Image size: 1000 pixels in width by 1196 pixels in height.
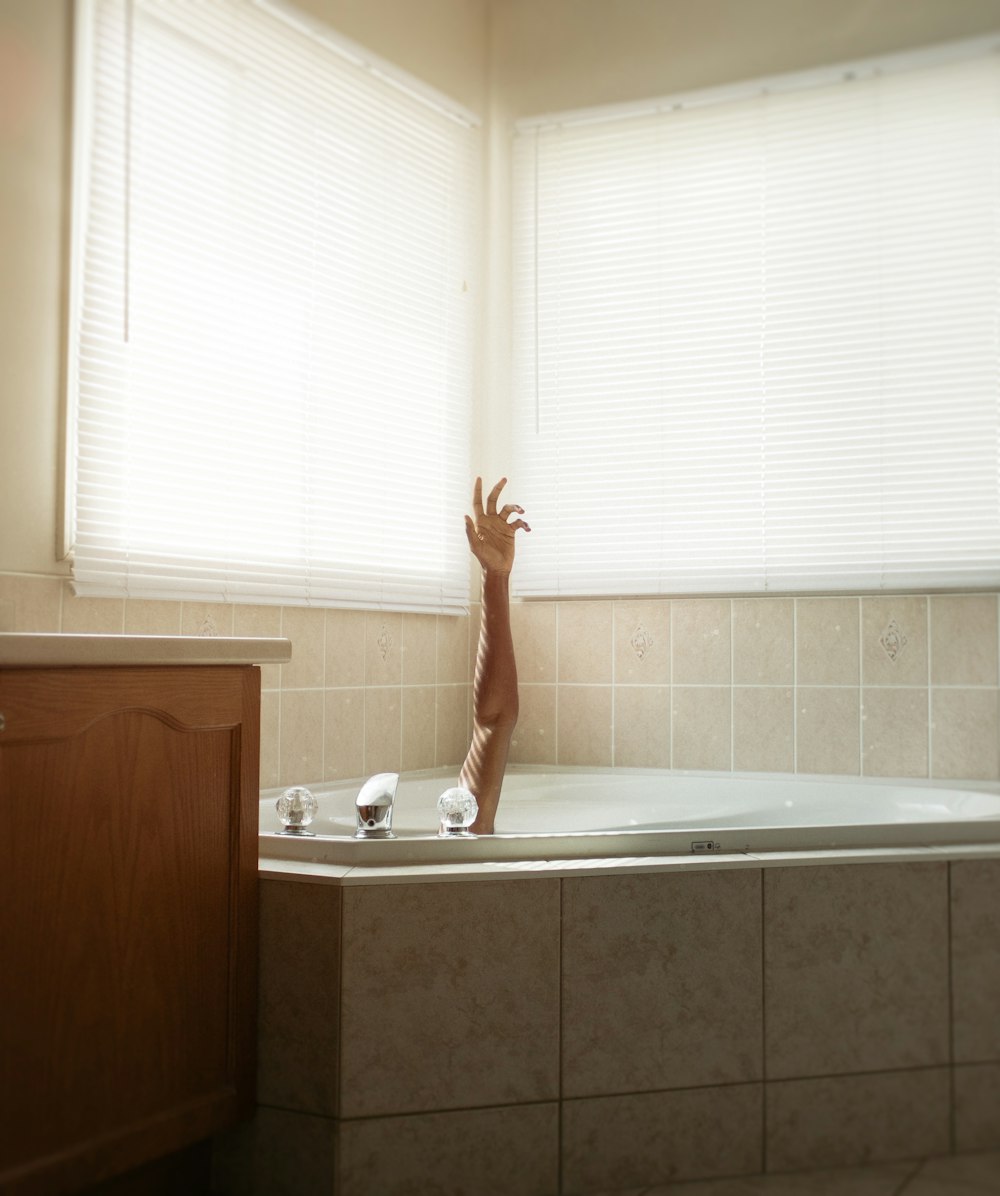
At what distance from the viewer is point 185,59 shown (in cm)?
233

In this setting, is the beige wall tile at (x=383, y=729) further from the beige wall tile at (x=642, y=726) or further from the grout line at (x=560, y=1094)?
the grout line at (x=560, y=1094)

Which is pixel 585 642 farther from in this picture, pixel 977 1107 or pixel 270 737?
pixel 977 1107

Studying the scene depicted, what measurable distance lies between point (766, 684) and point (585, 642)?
0.48m

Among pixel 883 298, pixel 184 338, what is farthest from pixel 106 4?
pixel 883 298

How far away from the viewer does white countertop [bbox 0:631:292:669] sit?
138 cm

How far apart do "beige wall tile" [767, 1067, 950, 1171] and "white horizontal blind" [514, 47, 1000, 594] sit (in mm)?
1232

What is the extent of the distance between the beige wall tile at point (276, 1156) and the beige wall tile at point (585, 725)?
149cm

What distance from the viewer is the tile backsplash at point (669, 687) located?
2.64 m

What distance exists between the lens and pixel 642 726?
299cm

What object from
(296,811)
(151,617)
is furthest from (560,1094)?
(151,617)

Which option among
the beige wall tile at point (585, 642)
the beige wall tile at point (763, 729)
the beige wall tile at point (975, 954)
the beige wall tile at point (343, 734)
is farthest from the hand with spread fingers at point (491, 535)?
the beige wall tile at point (975, 954)

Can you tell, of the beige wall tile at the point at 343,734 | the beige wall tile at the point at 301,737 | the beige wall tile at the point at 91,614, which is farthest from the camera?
the beige wall tile at the point at 343,734

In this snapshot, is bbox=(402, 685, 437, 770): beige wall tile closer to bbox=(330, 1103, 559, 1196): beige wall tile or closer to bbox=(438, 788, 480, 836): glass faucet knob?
bbox=(438, 788, 480, 836): glass faucet knob

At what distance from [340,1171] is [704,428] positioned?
6.39 ft
